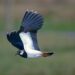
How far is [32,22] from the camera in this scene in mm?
3557

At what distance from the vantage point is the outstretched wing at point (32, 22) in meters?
3.48

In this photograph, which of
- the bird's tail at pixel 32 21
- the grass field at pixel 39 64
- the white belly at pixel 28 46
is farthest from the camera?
the grass field at pixel 39 64

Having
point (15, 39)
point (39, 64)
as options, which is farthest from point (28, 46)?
point (39, 64)

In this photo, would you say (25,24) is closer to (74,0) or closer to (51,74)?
Answer: (51,74)

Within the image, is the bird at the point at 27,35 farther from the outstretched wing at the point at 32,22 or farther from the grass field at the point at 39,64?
the grass field at the point at 39,64

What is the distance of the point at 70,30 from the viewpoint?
19.4 metres

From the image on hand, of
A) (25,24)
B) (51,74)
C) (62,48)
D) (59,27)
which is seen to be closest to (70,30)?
(59,27)

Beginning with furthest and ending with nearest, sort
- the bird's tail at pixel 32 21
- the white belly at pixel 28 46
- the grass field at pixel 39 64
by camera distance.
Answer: the grass field at pixel 39 64 < the bird's tail at pixel 32 21 < the white belly at pixel 28 46

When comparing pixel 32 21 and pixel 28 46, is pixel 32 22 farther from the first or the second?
pixel 28 46

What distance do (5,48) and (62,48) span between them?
1.24m

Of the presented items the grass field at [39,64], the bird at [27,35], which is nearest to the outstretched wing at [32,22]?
the bird at [27,35]

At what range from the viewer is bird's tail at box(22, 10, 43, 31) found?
3.48 metres

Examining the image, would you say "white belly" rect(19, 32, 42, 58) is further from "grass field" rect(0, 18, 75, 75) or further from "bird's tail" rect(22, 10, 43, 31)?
"grass field" rect(0, 18, 75, 75)

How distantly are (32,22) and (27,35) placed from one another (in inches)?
3.2
